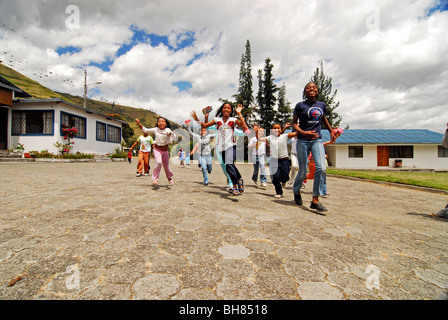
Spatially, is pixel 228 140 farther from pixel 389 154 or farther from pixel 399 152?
pixel 399 152

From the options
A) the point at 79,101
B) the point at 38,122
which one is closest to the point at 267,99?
the point at 38,122

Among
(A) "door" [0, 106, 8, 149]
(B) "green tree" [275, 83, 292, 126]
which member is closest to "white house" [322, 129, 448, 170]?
(B) "green tree" [275, 83, 292, 126]

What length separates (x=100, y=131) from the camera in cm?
2212

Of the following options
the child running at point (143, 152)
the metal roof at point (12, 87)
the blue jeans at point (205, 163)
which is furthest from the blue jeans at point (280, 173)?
the metal roof at point (12, 87)

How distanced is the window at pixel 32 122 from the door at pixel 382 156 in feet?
104

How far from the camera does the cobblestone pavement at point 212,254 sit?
4.89 feet

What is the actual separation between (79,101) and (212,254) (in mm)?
146038

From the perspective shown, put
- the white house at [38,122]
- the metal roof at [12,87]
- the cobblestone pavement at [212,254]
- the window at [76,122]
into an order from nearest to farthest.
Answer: the cobblestone pavement at [212,254], the metal roof at [12,87], the white house at [38,122], the window at [76,122]

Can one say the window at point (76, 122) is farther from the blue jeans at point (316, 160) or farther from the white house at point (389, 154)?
the white house at point (389, 154)

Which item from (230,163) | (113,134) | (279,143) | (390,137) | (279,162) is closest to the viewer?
(230,163)

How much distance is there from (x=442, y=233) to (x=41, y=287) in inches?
178
